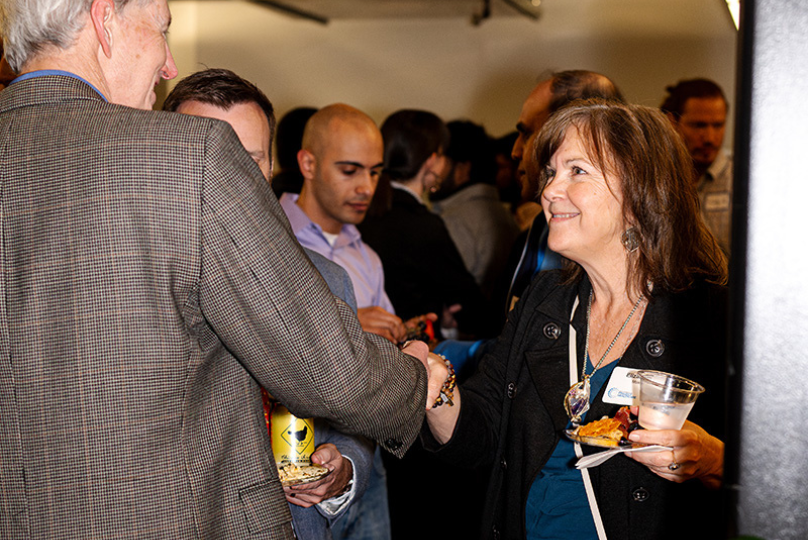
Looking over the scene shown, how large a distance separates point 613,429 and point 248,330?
2.43 feet

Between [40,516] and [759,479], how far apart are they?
0.96 meters

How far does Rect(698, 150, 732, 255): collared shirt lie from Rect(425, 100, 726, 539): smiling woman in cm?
249

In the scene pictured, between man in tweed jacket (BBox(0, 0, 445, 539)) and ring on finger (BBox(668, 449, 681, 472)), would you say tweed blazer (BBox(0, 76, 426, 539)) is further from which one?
ring on finger (BBox(668, 449, 681, 472))

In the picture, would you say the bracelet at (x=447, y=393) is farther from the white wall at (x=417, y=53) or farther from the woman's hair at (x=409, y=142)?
the white wall at (x=417, y=53)

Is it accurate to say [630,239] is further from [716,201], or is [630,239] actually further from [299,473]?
[716,201]

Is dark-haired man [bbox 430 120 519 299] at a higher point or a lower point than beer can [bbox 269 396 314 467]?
higher

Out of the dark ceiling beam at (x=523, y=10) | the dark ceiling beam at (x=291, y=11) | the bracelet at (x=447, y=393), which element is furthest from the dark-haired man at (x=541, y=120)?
the dark ceiling beam at (x=291, y=11)

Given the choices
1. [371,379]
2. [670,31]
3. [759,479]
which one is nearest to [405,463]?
[371,379]

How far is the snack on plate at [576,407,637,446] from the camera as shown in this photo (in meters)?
1.43

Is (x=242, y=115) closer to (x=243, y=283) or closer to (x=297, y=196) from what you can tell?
(x=243, y=283)

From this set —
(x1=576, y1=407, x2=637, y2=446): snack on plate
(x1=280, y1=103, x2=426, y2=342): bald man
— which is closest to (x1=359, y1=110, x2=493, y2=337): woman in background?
(x1=280, y1=103, x2=426, y2=342): bald man

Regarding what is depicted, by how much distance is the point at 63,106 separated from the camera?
44.8 inches

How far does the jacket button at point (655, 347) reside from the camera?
1.70m

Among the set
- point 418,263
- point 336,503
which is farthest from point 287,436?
point 418,263
